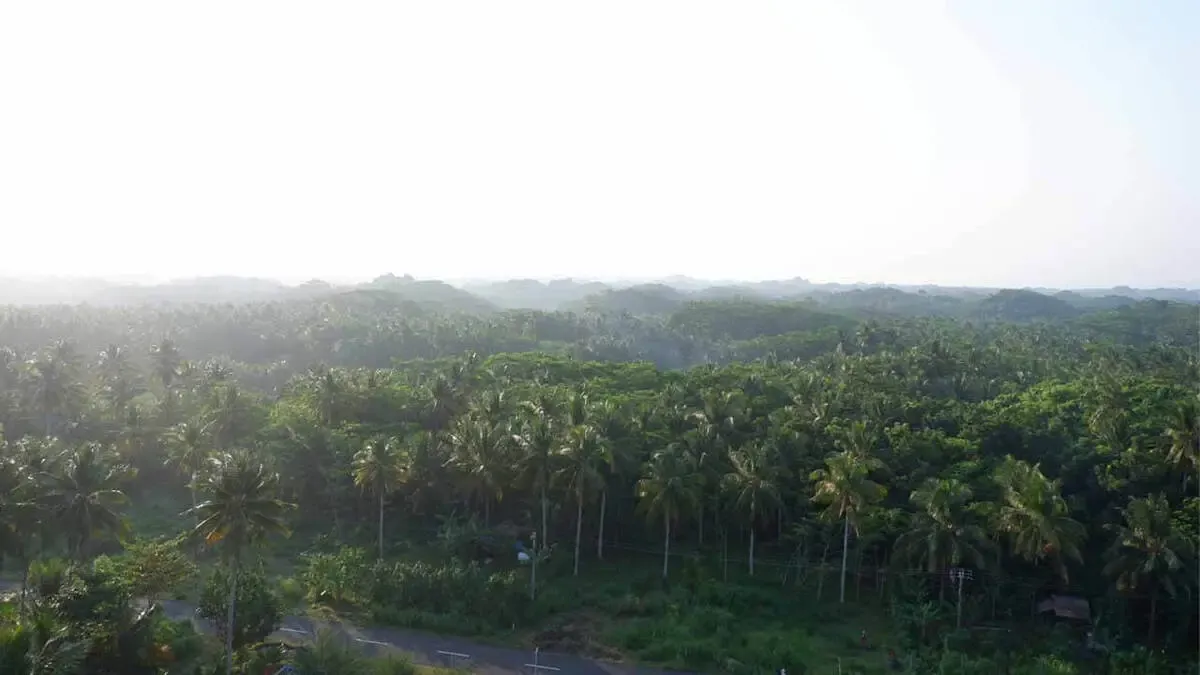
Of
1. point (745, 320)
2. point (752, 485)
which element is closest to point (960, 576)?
point (752, 485)

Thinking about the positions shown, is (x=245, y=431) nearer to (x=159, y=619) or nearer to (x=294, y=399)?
(x=294, y=399)

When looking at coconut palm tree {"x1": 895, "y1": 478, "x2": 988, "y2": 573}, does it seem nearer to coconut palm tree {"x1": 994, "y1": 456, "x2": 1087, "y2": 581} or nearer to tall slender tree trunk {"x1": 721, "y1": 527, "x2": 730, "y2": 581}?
coconut palm tree {"x1": 994, "y1": 456, "x2": 1087, "y2": 581}

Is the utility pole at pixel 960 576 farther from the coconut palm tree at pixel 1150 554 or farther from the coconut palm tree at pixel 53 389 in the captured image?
the coconut palm tree at pixel 53 389

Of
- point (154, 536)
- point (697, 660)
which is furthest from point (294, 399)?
point (697, 660)

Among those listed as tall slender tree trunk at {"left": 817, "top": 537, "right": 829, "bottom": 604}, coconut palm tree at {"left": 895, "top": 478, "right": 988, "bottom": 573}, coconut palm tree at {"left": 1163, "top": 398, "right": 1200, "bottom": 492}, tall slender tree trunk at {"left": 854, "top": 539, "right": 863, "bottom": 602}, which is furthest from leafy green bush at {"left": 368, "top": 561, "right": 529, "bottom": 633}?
coconut palm tree at {"left": 1163, "top": 398, "right": 1200, "bottom": 492}

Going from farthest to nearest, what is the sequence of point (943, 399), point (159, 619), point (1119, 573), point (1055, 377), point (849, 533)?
point (1055, 377), point (943, 399), point (849, 533), point (1119, 573), point (159, 619)

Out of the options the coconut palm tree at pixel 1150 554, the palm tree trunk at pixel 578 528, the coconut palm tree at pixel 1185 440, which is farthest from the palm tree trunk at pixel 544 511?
the coconut palm tree at pixel 1185 440

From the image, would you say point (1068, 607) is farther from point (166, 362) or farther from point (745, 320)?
point (745, 320)
